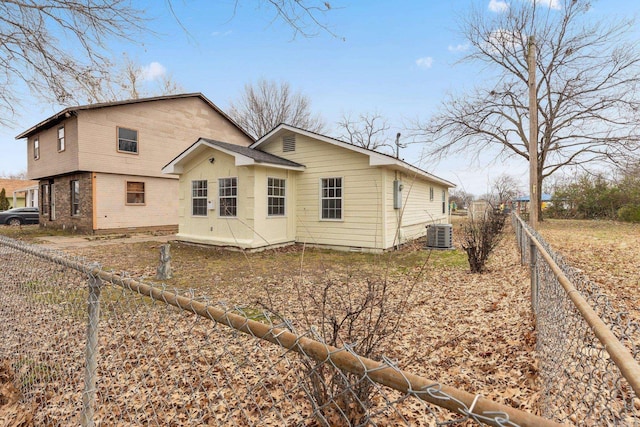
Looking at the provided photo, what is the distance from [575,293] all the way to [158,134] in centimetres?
1822

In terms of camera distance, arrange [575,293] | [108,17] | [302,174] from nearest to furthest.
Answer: [575,293] → [108,17] → [302,174]

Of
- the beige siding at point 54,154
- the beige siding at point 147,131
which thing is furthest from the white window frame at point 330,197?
the beige siding at point 54,154

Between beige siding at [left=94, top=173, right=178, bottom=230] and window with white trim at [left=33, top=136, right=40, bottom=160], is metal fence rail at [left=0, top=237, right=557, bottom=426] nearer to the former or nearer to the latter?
beige siding at [left=94, top=173, right=178, bottom=230]

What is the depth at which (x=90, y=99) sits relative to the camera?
260 inches

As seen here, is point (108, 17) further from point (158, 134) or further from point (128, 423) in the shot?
point (158, 134)

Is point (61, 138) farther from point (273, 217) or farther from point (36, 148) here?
point (273, 217)

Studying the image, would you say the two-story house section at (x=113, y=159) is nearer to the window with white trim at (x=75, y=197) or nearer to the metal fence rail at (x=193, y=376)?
the window with white trim at (x=75, y=197)

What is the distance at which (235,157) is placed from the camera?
9.80 meters

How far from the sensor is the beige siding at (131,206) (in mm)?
14625

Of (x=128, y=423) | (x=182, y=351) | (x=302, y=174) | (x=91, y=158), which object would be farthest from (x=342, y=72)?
(x=128, y=423)

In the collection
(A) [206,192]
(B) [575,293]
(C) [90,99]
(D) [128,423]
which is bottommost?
(D) [128,423]

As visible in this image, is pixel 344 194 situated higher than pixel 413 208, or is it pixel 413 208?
pixel 344 194

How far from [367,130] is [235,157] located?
22299 mm

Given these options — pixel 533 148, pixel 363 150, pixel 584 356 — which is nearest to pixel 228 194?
pixel 363 150
